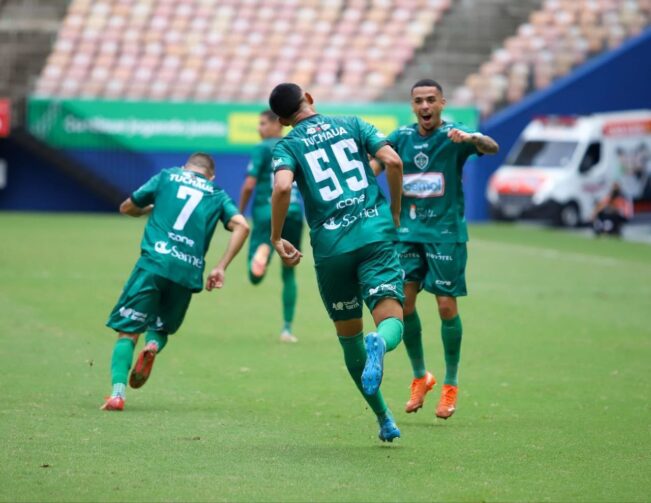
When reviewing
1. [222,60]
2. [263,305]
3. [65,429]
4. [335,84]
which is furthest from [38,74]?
[65,429]

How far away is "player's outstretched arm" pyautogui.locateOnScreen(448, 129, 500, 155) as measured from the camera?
8.98m

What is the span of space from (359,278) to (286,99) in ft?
3.52

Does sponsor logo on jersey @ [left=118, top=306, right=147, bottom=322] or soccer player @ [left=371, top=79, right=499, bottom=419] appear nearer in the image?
sponsor logo on jersey @ [left=118, top=306, right=147, bottom=322]

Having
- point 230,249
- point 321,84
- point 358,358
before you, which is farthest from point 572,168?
point 358,358

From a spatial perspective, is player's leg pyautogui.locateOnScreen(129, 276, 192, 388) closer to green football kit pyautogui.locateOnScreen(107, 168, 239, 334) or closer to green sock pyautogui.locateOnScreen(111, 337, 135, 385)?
green football kit pyautogui.locateOnScreen(107, 168, 239, 334)

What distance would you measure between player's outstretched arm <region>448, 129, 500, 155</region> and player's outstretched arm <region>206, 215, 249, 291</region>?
1469mm

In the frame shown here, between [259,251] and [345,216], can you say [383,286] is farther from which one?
[259,251]

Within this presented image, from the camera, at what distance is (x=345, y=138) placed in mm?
7930

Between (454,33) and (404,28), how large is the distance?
1304 millimetres

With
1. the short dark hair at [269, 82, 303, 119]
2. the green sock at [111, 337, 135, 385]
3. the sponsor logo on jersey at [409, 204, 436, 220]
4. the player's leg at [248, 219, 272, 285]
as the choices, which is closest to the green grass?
the green sock at [111, 337, 135, 385]

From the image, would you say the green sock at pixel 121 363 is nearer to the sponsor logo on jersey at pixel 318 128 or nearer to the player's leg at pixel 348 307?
the player's leg at pixel 348 307

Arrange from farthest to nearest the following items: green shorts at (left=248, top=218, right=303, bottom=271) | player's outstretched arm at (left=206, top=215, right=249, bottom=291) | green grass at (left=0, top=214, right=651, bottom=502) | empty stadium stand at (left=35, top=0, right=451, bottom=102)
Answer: empty stadium stand at (left=35, top=0, right=451, bottom=102), green shorts at (left=248, top=218, right=303, bottom=271), player's outstretched arm at (left=206, top=215, right=249, bottom=291), green grass at (left=0, top=214, right=651, bottom=502)

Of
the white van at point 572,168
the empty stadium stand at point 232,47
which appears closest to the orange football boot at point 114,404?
the white van at point 572,168

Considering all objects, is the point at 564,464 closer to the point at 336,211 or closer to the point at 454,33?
the point at 336,211
